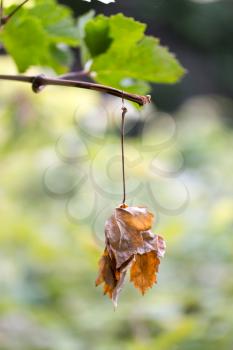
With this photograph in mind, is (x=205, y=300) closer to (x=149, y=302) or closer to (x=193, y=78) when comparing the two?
(x=149, y=302)

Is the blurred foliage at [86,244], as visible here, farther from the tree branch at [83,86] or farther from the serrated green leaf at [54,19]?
the tree branch at [83,86]

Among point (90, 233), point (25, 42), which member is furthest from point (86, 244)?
point (25, 42)

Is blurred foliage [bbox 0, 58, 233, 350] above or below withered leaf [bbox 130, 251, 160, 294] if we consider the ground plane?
above

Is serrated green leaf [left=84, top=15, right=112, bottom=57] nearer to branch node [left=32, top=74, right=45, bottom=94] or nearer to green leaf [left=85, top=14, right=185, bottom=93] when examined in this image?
green leaf [left=85, top=14, right=185, bottom=93]

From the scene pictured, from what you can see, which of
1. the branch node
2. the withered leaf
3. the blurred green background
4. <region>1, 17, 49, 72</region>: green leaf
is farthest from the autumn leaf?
the blurred green background

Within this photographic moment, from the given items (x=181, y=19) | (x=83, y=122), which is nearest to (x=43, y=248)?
(x=83, y=122)
